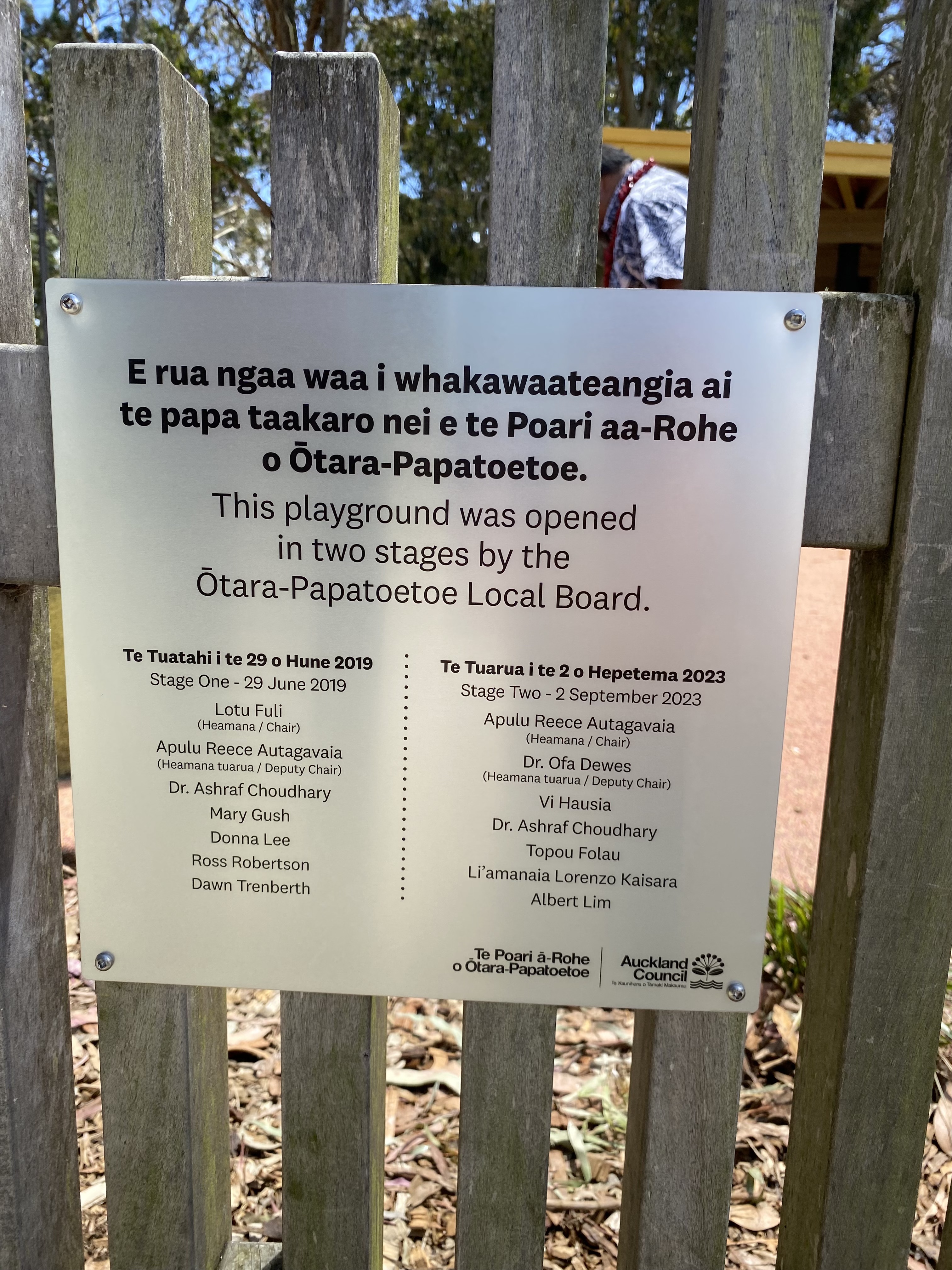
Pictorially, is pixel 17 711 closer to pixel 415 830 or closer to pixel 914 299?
pixel 415 830

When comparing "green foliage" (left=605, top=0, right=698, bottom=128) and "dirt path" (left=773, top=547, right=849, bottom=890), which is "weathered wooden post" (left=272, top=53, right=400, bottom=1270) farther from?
"green foliage" (left=605, top=0, right=698, bottom=128)

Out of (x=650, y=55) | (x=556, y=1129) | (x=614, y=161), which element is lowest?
(x=556, y=1129)

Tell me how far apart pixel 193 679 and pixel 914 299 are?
3.07 ft

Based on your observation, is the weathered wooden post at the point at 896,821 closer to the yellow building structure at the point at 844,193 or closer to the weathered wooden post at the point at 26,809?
the weathered wooden post at the point at 26,809

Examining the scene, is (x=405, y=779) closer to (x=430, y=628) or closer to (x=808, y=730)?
(x=430, y=628)

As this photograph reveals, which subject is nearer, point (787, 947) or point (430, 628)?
point (430, 628)

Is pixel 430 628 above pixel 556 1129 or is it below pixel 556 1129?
above

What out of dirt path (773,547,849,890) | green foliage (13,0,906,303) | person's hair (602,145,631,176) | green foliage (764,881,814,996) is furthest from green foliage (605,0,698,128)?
green foliage (764,881,814,996)

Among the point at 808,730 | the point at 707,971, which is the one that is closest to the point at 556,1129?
the point at 707,971

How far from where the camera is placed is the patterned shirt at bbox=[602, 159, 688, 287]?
283 cm

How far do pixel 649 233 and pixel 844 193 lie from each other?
8964 mm

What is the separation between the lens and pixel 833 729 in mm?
1232

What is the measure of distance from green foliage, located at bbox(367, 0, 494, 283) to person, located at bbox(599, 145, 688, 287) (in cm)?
736

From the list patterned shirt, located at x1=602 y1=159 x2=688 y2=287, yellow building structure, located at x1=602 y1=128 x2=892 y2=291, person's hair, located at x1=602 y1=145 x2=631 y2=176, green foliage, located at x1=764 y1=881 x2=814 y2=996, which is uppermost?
yellow building structure, located at x1=602 y1=128 x2=892 y2=291
